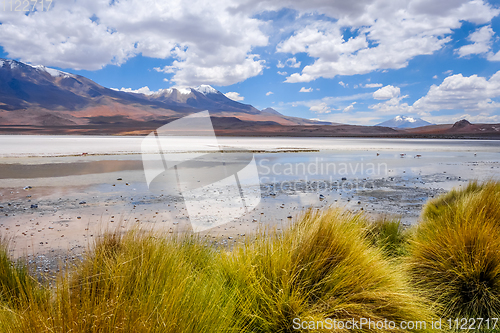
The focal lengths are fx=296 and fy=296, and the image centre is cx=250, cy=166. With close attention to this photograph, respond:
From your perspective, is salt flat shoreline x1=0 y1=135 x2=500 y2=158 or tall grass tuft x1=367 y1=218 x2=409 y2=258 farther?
salt flat shoreline x1=0 y1=135 x2=500 y2=158

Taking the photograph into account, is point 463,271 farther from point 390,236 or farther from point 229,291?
point 229,291

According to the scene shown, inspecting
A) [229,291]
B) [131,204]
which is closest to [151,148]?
[131,204]

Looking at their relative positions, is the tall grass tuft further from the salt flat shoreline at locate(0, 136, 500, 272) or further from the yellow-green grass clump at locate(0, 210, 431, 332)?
the yellow-green grass clump at locate(0, 210, 431, 332)

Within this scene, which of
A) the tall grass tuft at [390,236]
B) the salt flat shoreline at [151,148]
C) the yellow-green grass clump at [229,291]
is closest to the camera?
the yellow-green grass clump at [229,291]

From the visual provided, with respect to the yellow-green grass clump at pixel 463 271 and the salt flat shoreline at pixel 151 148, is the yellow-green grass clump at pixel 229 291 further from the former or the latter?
the salt flat shoreline at pixel 151 148

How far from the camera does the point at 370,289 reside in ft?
7.49

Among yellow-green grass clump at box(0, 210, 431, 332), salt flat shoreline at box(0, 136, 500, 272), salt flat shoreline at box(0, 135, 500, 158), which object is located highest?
salt flat shoreline at box(0, 135, 500, 158)

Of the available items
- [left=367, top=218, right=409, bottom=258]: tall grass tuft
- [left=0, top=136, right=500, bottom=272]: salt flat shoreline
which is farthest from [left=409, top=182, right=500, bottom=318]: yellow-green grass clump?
[left=0, top=136, right=500, bottom=272]: salt flat shoreline

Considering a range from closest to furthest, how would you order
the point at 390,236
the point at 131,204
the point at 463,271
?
the point at 463,271
the point at 390,236
the point at 131,204

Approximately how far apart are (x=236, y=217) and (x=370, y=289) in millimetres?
4219

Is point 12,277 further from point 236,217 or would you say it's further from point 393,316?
point 236,217

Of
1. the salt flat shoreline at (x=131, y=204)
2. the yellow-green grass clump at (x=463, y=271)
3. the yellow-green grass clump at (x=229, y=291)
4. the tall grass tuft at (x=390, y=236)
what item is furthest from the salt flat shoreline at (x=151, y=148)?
the yellow-green grass clump at (x=463, y=271)

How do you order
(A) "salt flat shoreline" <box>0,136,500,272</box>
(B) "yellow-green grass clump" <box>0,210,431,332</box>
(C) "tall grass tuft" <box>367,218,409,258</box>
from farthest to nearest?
(A) "salt flat shoreline" <box>0,136,500,272</box>, (C) "tall grass tuft" <box>367,218,409,258</box>, (B) "yellow-green grass clump" <box>0,210,431,332</box>

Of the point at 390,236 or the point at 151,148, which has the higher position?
the point at 151,148
